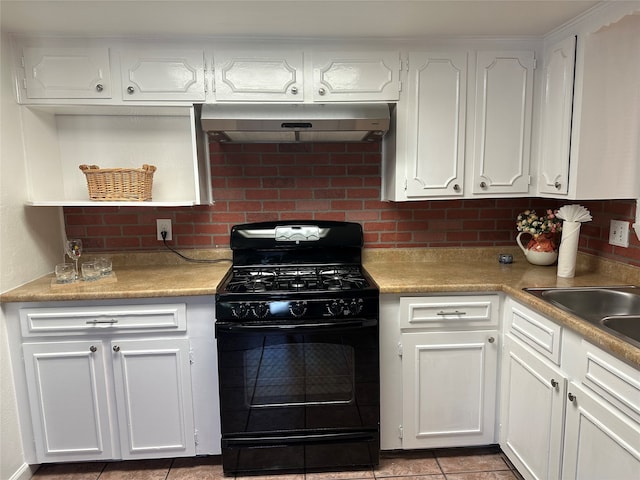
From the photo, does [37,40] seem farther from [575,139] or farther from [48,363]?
[575,139]

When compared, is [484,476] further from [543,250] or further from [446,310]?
[543,250]

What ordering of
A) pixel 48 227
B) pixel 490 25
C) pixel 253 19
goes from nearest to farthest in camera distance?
pixel 253 19, pixel 490 25, pixel 48 227

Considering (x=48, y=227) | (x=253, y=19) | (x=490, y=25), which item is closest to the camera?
(x=253, y=19)

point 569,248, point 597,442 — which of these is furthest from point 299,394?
point 569,248

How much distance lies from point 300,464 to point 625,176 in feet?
6.48

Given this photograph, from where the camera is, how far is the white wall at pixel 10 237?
1.67 metres

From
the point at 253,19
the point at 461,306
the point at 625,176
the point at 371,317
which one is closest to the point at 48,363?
the point at 371,317

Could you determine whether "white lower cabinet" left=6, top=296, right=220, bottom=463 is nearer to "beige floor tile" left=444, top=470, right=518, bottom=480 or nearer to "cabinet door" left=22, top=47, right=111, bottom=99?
"cabinet door" left=22, top=47, right=111, bottom=99

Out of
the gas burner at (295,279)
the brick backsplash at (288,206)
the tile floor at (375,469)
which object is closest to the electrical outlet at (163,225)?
the brick backsplash at (288,206)

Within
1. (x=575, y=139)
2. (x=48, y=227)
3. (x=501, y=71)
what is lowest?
(x=48, y=227)

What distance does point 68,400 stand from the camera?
1.74m

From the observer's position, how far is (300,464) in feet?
5.88

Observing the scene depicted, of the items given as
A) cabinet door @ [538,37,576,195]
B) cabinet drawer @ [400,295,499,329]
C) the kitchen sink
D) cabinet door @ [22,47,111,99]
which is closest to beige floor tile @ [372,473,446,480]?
cabinet drawer @ [400,295,499,329]

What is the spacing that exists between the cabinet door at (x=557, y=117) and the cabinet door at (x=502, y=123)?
0.07 meters
